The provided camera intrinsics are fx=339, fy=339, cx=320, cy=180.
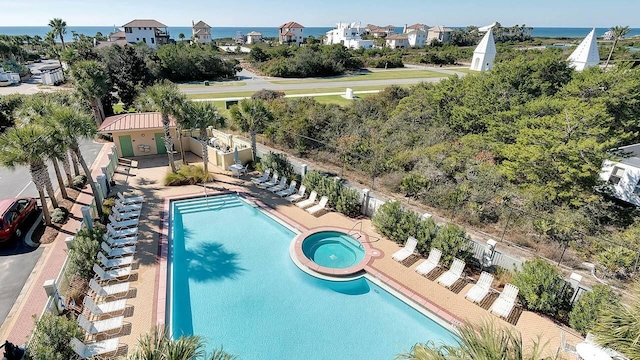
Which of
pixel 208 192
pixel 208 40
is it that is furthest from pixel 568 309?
pixel 208 40

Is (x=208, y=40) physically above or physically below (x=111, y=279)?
above

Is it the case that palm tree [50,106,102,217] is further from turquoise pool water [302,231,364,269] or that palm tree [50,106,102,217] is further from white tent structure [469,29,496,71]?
white tent structure [469,29,496,71]

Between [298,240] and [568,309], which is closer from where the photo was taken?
[568,309]

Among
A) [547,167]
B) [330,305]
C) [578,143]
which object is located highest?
[578,143]

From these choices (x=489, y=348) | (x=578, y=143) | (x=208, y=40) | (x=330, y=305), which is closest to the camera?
(x=489, y=348)

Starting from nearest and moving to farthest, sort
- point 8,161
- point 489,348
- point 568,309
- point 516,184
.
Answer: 1. point 489,348
2. point 568,309
3. point 8,161
4. point 516,184

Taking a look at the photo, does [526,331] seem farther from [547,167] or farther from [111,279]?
[111,279]

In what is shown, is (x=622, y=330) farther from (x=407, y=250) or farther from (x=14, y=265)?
(x=14, y=265)
